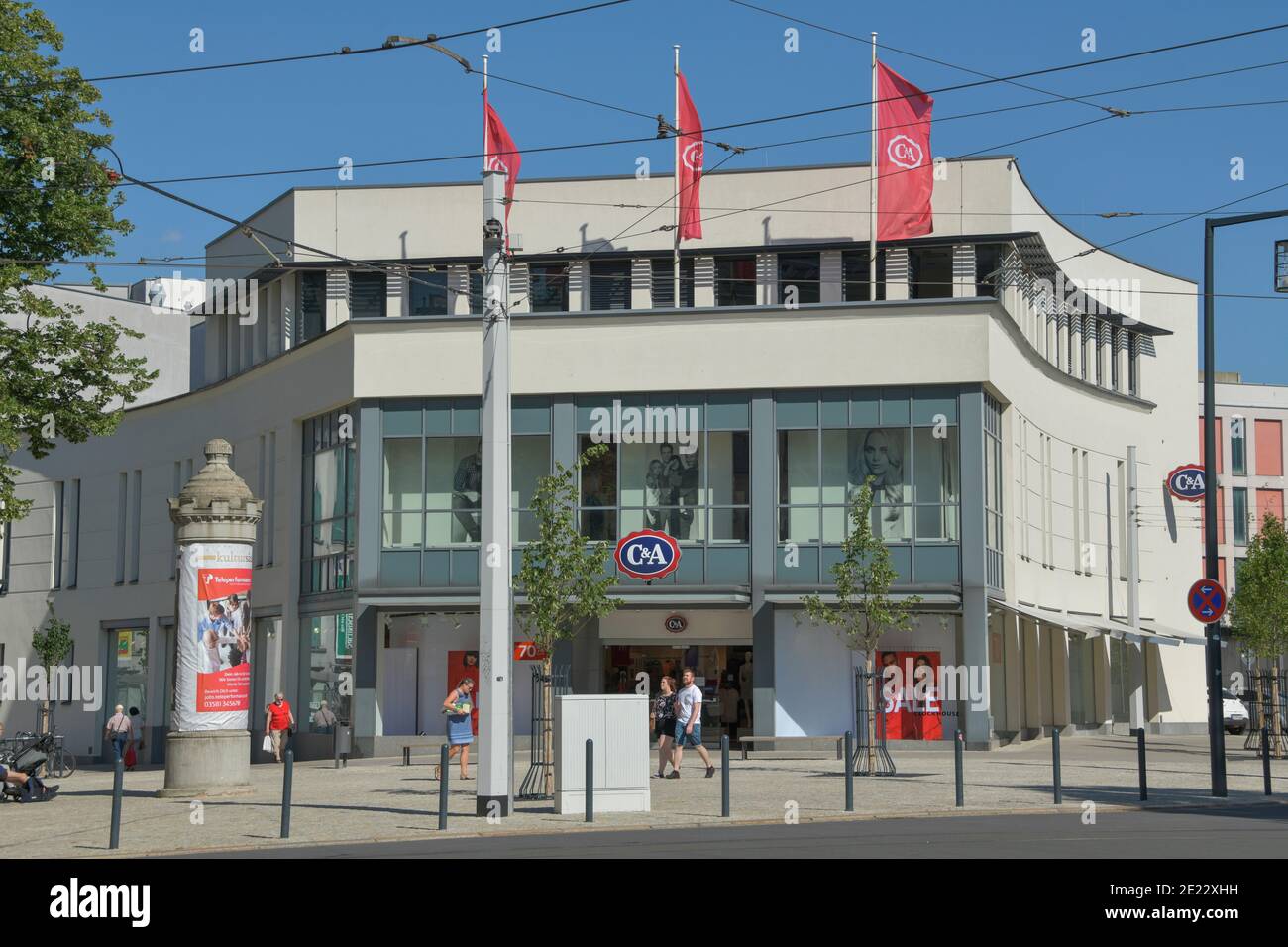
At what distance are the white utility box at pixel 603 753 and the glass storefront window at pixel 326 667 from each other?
19443 mm

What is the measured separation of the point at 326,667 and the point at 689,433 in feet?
35.0

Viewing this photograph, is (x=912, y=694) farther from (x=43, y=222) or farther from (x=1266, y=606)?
(x=43, y=222)

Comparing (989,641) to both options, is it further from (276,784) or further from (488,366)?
(488,366)

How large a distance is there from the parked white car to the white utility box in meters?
42.0

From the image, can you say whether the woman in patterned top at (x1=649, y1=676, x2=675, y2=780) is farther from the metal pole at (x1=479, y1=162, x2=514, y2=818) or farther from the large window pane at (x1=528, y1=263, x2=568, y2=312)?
the large window pane at (x1=528, y1=263, x2=568, y2=312)

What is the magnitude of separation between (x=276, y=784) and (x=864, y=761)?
33.9ft

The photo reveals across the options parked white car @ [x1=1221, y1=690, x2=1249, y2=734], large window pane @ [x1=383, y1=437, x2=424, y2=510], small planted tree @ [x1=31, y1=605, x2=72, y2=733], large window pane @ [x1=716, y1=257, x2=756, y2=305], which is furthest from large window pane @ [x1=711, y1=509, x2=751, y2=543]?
parked white car @ [x1=1221, y1=690, x2=1249, y2=734]

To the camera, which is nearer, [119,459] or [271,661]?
[271,661]

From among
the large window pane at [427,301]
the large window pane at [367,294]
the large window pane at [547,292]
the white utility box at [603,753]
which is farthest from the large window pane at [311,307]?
the white utility box at [603,753]

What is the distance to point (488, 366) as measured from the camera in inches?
874

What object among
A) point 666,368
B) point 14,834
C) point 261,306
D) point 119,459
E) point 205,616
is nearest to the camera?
point 14,834

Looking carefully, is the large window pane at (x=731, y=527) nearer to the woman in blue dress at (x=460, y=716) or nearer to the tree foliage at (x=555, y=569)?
the tree foliage at (x=555, y=569)

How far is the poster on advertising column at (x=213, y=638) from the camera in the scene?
A: 26641 millimetres
